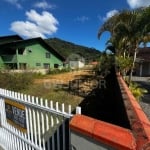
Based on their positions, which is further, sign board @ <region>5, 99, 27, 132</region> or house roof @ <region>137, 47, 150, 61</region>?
house roof @ <region>137, 47, 150, 61</region>

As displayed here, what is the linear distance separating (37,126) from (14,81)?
11.6 metres

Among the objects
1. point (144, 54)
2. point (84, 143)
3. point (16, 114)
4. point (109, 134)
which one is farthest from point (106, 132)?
point (144, 54)

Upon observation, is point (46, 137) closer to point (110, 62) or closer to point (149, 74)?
point (110, 62)

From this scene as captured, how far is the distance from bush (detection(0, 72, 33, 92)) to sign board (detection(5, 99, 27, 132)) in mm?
9582

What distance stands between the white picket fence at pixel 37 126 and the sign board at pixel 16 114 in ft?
0.24

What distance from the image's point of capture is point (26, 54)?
3416cm

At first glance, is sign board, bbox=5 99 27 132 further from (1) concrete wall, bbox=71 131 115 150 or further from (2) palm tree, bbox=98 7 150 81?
(2) palm tree, bbox=98 7 150 81

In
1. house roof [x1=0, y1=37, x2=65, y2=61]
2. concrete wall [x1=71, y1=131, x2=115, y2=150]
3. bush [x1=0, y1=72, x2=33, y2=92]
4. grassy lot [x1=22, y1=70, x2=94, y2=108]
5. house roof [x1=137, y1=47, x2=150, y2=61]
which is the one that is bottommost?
grassy lot [x1=22, y1=70, x2=94, y2=108]

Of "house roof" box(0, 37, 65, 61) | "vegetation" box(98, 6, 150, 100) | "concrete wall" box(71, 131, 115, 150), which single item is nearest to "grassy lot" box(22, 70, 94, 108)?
"vegetation" box(98, 6, 150, 100)

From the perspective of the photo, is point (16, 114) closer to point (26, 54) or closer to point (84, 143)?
point (84, 143)

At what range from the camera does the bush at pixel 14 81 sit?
45.1ft

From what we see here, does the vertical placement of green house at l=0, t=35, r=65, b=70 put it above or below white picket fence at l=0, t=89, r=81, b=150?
above

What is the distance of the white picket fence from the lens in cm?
325

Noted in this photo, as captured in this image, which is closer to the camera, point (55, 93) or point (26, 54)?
point (55, 93)
